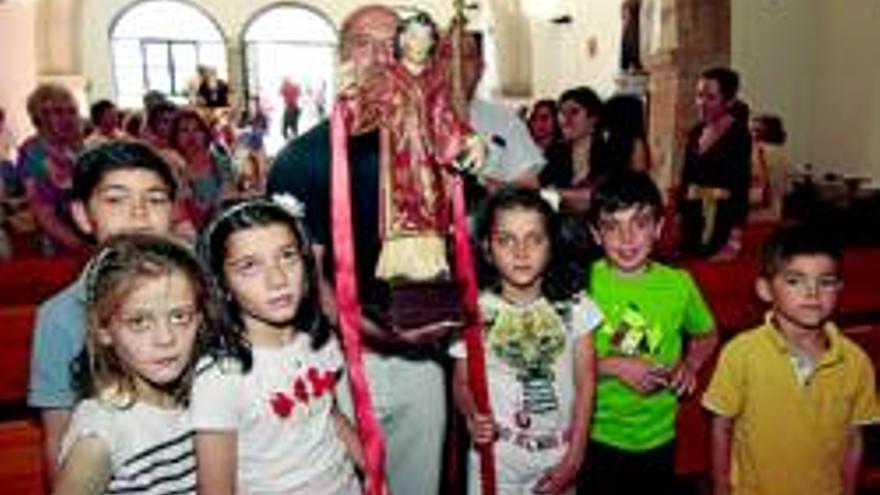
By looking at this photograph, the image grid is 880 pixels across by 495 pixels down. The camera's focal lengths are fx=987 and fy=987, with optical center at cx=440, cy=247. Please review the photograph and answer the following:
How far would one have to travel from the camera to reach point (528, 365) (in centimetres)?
231

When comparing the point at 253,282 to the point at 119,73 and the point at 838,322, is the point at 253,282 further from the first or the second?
the point at 119,73

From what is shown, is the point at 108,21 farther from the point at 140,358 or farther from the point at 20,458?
the point at 140,358

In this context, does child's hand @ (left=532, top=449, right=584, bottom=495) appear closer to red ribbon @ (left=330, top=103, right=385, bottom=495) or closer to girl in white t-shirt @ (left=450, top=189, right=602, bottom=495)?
girl in white t-shirt @ (left=450, top=189, right=602, bottom=495)

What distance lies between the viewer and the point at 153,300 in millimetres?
1752

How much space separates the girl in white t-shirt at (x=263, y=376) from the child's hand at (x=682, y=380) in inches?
37.3

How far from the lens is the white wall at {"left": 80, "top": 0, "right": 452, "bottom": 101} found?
1574 centimetres

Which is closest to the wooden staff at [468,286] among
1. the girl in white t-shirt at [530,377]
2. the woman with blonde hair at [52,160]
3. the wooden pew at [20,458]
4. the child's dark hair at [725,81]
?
the girl in white t-shirt at [530,377]

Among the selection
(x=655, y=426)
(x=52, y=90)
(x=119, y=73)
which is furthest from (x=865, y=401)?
(x=119, y=73)

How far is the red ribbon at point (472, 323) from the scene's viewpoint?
80.2 inches

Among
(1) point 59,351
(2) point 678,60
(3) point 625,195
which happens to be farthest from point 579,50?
(1) point 59,351

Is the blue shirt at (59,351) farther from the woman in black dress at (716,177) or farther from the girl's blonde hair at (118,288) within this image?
the woman in black dress at (716,177)

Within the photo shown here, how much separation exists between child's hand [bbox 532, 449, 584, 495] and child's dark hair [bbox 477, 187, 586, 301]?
38 centimetres

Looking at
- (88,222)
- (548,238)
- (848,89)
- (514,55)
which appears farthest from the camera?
(514,55)

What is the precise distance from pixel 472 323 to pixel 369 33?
635mm
